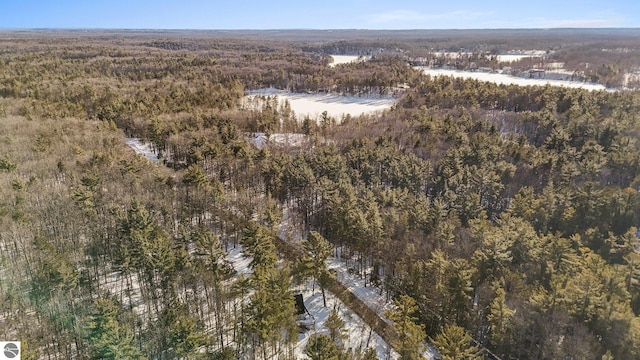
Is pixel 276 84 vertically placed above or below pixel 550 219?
above

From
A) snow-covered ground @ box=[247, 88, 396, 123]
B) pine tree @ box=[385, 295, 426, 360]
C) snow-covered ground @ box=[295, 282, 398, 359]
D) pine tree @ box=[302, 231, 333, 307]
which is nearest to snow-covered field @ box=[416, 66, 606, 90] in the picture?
snow-covered ground @ box=[247, 88, 396, 123]

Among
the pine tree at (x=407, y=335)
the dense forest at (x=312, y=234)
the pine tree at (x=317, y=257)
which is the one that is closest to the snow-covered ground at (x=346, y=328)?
the dense forest at (x=312, y=234)

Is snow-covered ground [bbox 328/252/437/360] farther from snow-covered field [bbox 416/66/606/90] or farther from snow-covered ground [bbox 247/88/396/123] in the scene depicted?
snow-covered field [bbox 416/66/606/90]

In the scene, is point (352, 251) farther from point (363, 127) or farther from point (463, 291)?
point (363, 127)

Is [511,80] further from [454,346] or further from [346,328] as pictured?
[454,346]

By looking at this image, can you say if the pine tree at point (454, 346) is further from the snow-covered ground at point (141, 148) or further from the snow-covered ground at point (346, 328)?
the snow-covered ground at point (141, 148)

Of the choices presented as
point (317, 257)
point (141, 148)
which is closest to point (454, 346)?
point (317, 257)

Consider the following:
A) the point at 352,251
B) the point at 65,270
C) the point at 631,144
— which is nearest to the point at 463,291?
the point at 352,251
